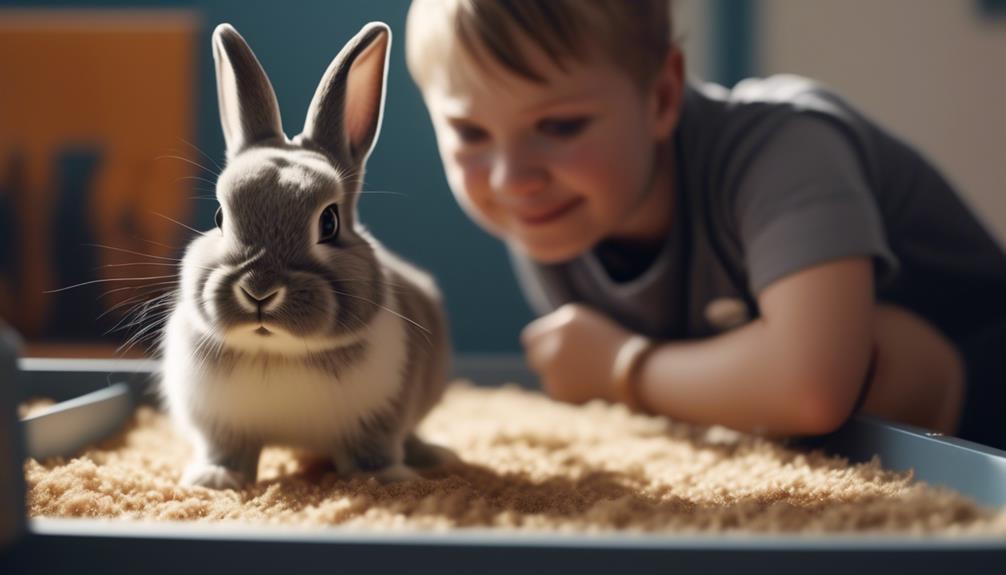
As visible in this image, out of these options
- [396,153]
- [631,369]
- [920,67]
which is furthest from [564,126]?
[920,67]

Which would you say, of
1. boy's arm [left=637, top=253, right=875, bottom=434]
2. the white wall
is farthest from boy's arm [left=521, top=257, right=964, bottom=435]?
the white wall

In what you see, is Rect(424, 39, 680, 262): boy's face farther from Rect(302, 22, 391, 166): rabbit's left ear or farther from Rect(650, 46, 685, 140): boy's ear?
Rect(302, 22, 391, 166): rabbit's left ear

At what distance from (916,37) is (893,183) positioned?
95 centimetres

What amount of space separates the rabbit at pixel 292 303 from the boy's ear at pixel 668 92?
1.52ft

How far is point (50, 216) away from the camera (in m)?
1.91

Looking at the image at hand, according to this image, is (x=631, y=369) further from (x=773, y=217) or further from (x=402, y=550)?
(x=402, y=550)

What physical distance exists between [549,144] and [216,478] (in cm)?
44

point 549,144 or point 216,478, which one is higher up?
point 549,144

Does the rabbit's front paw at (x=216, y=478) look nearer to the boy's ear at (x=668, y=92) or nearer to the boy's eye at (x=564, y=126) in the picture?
the boy's eye at (x=564, y=126)

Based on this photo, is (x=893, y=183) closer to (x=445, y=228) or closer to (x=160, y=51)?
(x=445, y=228)

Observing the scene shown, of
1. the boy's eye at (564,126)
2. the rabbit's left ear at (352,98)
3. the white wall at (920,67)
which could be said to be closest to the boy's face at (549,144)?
the boy's eye at (564,126)

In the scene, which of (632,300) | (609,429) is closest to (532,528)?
(609,429)

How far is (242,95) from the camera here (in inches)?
22.3

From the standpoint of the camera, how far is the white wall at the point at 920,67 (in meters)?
1.88
